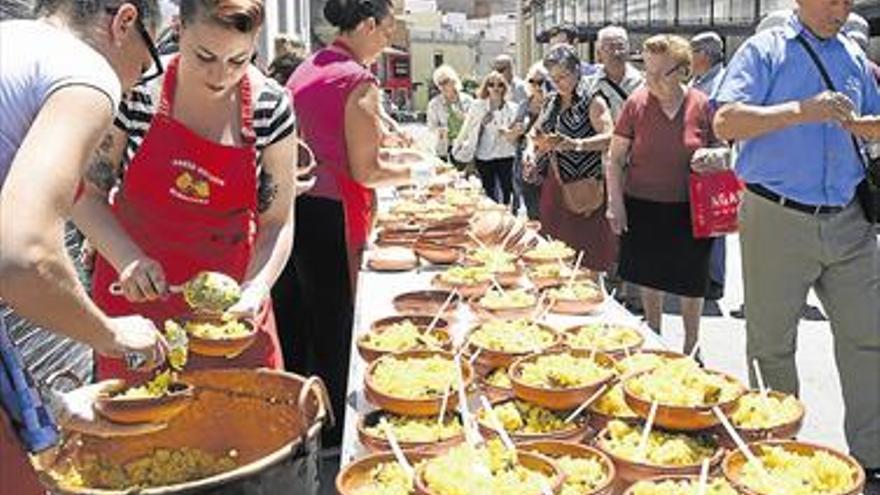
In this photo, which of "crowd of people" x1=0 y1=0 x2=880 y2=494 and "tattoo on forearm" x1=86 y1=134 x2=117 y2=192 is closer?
"crowd of people" x1=0 y1=0 x2=880 y2=494

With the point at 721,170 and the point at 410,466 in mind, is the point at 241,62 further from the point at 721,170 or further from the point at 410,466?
the point at 721,170

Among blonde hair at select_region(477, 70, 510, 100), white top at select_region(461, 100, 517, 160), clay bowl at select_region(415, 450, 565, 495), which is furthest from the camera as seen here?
blonde hair at select_region(477, 70, 510, 100)

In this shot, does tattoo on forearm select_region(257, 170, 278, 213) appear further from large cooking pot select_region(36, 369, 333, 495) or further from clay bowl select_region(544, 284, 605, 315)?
clay bowl select_region(544, 284, 605, 315)

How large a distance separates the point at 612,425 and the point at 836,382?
291 cm

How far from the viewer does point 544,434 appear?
6.26ft

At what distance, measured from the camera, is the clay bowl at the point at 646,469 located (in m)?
1.73

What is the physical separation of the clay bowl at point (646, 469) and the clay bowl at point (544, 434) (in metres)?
0.11

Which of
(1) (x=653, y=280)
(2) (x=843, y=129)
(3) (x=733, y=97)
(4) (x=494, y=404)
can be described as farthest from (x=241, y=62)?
(1) (x=653, y=280)

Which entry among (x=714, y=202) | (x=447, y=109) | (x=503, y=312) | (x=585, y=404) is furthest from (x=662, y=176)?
(x=447, y=109)

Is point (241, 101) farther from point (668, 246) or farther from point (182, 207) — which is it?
point (668, 246)

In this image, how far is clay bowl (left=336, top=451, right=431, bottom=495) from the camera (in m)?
1.75

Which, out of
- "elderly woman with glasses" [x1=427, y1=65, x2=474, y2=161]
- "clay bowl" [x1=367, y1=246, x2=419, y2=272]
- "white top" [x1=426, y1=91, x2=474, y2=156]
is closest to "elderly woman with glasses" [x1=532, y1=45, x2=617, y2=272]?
"clay bowl" [x1=367, y1=246, x2=419, y2=272]

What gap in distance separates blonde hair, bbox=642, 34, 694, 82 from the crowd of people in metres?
0.01

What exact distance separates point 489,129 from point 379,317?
548cm
